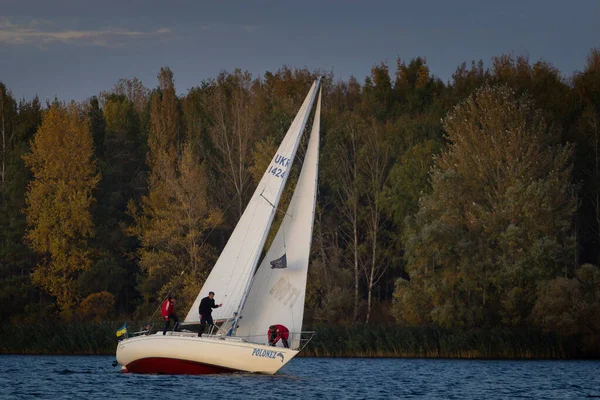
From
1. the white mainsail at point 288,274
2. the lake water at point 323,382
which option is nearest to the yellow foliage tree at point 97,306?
the lake water at point 323,382

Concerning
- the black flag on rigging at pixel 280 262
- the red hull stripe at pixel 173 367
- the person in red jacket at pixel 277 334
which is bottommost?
the red hull stripe at pixel 173 367

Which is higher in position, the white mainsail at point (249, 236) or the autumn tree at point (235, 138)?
the autumn tree at point (235, 138)

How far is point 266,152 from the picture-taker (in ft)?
213

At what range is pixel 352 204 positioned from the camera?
67625 millimetres

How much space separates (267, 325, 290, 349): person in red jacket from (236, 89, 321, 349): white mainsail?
31 centimetres

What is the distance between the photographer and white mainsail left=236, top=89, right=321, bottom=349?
1316 inches

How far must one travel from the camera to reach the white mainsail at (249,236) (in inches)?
1315

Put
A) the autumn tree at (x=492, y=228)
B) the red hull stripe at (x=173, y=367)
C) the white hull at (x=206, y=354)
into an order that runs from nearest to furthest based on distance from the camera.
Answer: the white hull at (x=206, y=354)
the red hull stripe at (x=173, y=367)
the autumn tree at (x=492, y=228)

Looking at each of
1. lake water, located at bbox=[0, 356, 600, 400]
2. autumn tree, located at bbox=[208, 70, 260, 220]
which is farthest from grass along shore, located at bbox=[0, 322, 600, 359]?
autumn tree, located at bbox=[208, 70, 260, 220]

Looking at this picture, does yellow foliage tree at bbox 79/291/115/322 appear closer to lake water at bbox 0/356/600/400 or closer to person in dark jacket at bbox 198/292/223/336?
lake water at bbox 0/356/600/400

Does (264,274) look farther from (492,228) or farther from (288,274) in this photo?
(492,228)

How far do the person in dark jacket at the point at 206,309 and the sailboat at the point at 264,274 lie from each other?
36 cm

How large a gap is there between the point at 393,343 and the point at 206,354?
20.3 m

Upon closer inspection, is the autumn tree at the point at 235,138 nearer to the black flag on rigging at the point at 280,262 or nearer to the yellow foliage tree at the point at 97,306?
the yellow foliage tree at the point at 97,306
